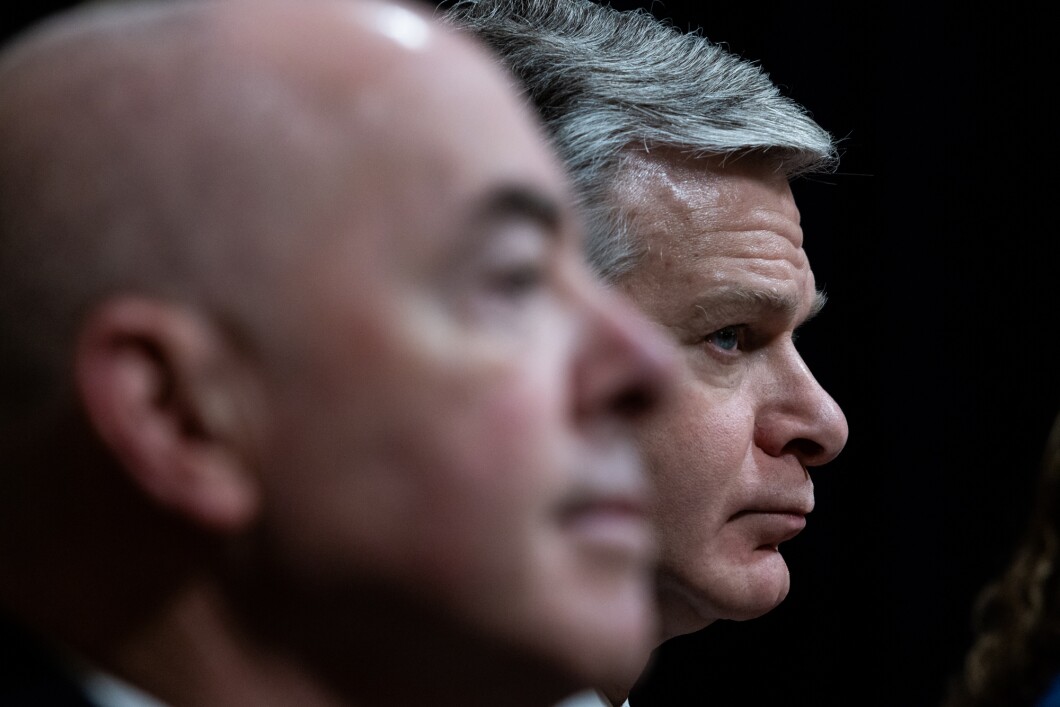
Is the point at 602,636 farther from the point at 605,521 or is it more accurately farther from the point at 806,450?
the point at 806,450

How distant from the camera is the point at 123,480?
0.64 metres

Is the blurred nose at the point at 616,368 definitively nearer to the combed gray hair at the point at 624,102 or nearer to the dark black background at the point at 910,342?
the combed gray hair at the point at 624,102

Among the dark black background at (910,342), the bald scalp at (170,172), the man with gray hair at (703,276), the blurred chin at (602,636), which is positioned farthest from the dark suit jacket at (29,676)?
the dark black background at (910,342)

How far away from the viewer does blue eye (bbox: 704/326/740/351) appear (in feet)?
4.16

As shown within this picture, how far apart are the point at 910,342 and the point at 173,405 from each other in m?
1.65

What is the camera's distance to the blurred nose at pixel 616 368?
0.66 metres

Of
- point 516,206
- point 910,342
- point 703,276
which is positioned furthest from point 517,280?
point 910,342

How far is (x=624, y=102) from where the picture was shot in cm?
125

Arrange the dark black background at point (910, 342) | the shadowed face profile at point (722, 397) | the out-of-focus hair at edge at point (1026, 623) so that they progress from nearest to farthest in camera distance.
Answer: the shadowed face profile at point (722, 397)
the out-of-focus hair at edge at point (1026, 623)
the dark black background at point (910, 342)

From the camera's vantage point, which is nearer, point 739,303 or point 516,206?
point 516,206

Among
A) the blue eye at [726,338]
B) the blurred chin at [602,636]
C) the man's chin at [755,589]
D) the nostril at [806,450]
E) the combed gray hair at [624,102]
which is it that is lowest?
the man's chin at [755,589]

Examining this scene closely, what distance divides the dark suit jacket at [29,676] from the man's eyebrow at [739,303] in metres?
0.76

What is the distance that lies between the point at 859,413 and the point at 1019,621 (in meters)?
0.57

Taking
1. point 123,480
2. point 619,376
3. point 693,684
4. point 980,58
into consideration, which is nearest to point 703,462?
point 619,376
